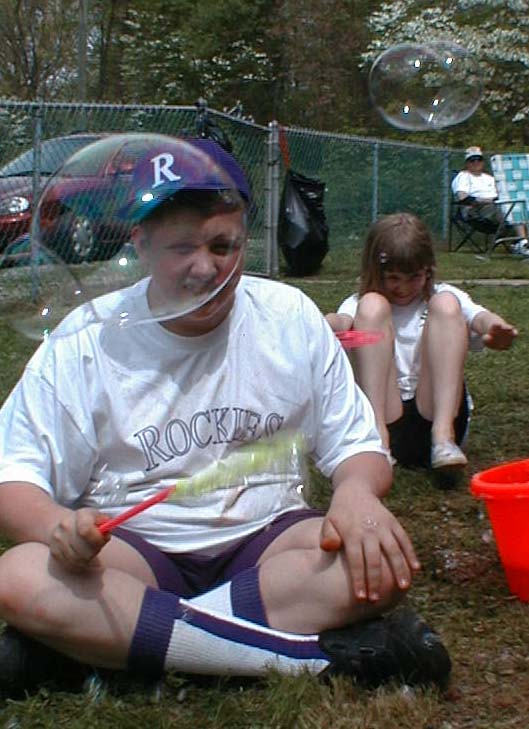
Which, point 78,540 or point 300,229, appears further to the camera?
point 300,229

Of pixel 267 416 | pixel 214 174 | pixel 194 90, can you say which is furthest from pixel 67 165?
pixel 194 90

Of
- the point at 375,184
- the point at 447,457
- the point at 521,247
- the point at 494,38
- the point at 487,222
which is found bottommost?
the point at 521,247

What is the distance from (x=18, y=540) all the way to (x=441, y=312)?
72.1 inches

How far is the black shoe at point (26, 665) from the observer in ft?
7.45

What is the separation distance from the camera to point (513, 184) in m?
14.9

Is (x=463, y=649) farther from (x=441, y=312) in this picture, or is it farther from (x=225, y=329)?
(x=441, y=312)

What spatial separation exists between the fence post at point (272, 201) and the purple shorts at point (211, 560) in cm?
888

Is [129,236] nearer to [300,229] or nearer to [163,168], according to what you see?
→ [163,168]

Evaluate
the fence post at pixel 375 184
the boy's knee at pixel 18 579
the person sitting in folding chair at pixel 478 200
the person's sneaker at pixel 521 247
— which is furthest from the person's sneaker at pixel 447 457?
the person sitting in folding chair at pixel 478 200

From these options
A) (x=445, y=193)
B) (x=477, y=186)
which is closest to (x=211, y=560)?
(x=477, y=186)

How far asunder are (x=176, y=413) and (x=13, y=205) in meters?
3.64

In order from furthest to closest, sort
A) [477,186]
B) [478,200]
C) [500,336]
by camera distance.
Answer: [477,186] < [478,200] < [500,336]

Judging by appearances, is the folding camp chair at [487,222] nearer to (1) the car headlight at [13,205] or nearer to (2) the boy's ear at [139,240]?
(1) the car headlight at [13,205]

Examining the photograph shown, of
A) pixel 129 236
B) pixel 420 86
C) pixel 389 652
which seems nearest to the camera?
pixel 389 652
